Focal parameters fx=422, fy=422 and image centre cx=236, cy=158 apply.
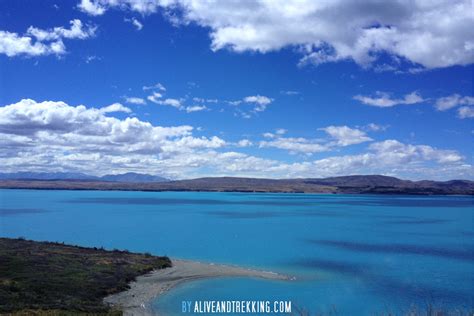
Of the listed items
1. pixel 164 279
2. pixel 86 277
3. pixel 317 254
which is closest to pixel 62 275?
pixel 86 277

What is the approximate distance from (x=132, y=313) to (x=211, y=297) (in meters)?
7.67

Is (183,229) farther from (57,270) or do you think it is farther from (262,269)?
(57,270)

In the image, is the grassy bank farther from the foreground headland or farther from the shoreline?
the shoreline

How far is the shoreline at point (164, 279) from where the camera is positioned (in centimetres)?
2925

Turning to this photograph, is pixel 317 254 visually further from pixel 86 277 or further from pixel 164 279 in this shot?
pixel 86 277

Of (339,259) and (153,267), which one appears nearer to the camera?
(153,267)

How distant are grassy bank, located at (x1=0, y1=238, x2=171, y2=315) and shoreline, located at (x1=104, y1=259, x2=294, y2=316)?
104 cm

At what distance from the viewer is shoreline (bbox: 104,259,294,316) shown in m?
29.2

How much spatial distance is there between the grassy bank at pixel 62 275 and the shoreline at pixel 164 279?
1041 mm

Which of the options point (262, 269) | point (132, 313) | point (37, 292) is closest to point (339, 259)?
point (262, 269)

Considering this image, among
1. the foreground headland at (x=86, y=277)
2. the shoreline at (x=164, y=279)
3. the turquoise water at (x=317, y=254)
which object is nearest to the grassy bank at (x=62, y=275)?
the foreground headland at (x=86, y=277)

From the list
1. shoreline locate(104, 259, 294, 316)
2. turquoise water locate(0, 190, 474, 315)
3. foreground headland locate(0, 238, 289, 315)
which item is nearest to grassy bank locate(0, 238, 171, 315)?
foreground headland locate(0, 238, 289, 315)

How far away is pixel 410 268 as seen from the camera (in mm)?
45969

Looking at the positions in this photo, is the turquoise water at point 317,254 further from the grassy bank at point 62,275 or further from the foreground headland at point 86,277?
the grassy bank at point 62,275
